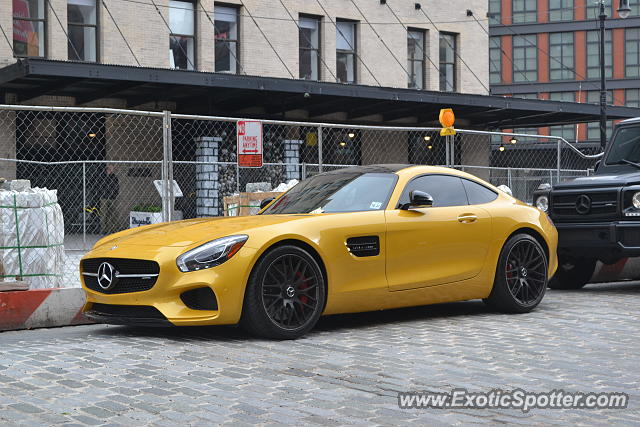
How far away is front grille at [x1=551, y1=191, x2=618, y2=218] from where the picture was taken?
10969 millimetres

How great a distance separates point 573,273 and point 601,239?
3.64 ft

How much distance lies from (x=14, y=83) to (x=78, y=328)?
15837 millimetres

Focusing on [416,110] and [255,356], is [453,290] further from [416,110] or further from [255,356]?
[416,110]

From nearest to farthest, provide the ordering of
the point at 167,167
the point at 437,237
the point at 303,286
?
1. the point at 303,286
2. the point at 437,237
3. the point at 167,167

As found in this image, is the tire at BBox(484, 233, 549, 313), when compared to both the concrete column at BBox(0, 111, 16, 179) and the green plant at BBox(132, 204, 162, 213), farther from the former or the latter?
the concrete column at BBox(0, 111, 16, 179)

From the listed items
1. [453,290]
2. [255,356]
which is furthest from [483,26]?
[255,356]

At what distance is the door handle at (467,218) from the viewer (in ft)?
28.6

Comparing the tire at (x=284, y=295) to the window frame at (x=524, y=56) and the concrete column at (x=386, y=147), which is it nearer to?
the concrete column at (x=386, y=147)

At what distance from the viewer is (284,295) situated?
24.3 ft

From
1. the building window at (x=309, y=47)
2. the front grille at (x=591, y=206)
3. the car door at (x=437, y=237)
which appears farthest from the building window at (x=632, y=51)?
the car door at (x=437, y=237)

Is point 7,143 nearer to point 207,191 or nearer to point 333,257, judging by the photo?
point 207,191

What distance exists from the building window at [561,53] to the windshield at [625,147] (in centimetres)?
5705

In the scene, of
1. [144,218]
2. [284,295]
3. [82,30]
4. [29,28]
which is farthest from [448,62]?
[284,295]

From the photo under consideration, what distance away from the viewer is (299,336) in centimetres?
748
